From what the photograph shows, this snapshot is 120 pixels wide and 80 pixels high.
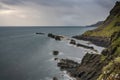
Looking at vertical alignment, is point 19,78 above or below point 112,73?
below

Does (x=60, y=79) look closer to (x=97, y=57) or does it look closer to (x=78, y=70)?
(x=78, y=70)

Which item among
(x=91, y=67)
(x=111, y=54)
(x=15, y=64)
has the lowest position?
(x=15, y=64)

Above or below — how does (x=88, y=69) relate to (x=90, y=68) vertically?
below

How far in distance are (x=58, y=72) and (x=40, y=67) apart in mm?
15870

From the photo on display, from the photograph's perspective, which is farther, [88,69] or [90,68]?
[88,69]

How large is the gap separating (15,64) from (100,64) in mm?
52139

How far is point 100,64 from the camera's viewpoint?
270ft

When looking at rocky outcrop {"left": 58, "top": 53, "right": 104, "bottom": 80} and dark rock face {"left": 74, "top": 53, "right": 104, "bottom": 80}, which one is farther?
rocky outcrop {"left": 58, "top": 53, "right": 104, "bottom": 80}

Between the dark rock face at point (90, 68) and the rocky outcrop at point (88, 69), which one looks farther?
the rocky outcrop at point (88, 69)

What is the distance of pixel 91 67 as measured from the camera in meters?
86.1

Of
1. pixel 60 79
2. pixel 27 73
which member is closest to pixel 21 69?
pixel 27 73

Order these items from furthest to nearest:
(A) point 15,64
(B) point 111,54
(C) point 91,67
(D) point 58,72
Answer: (A) point 15,64, (D) point 58,72, (C) point 91,67, (B) point 111,54

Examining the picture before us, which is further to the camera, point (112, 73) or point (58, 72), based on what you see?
point (58, 72)

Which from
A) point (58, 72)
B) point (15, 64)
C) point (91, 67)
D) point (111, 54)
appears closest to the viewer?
point (111, 54)
